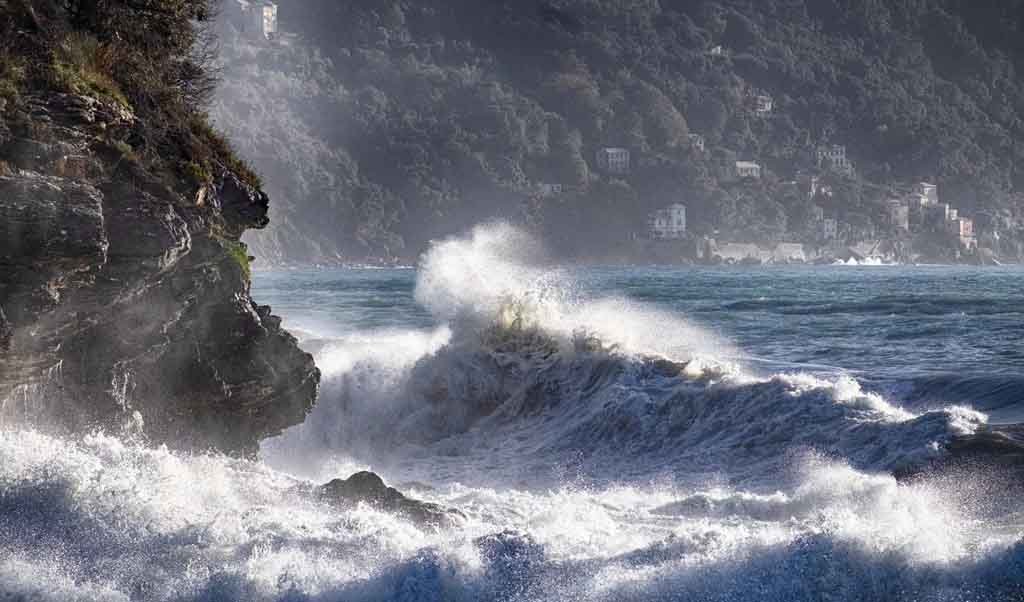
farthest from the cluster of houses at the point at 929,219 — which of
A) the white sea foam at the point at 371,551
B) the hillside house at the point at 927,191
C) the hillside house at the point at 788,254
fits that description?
the white sea foam at the point at 371,551

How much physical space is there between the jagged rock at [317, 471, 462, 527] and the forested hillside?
117m

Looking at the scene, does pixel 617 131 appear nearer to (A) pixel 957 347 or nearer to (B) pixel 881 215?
(B) pixel 881 215

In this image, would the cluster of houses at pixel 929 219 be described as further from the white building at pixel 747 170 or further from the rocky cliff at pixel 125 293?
the rocky cliff at pixel 125 293

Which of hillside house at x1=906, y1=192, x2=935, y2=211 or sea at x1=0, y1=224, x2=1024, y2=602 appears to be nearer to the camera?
sea at x1=0, y1=224, x2=1024, y2=602

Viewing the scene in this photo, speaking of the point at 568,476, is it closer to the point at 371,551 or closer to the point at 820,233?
the point at 371,551

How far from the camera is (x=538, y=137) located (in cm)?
16150

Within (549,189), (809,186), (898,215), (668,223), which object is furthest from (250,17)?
(898,215)

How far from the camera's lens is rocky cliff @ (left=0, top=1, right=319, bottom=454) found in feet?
29.7

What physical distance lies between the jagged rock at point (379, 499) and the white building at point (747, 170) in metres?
151

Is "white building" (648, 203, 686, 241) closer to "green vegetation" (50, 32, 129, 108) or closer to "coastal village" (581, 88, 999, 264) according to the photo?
"coastal village" (581, 88, 999, 264)

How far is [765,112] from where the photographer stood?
187m

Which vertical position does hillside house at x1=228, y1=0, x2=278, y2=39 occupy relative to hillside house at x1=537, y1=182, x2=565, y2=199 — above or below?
above

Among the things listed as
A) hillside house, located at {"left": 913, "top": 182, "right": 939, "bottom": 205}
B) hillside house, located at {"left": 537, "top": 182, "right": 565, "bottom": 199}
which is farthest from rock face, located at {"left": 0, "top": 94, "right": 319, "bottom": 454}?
hillside house, located at {"left": 913, "top": 182, "right": 939, "bottom": 205}

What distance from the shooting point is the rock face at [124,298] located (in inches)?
356
